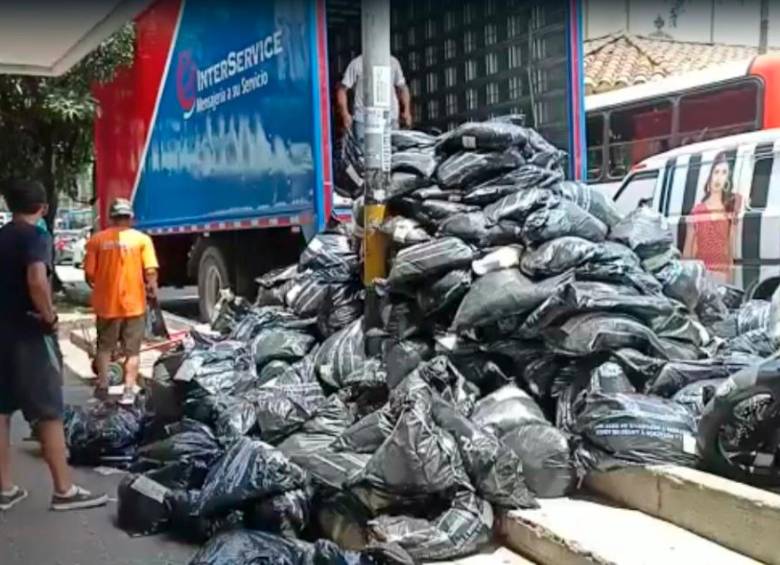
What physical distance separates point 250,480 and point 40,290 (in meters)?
1.54

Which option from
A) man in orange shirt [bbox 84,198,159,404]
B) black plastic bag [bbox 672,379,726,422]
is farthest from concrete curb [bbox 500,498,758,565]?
man in orange shirt [bbox 84,198,159,404]

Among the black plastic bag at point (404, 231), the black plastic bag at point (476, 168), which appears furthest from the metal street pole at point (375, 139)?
the black plastic bag at point (476, 168)

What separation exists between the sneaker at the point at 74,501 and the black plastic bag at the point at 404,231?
2.08 m

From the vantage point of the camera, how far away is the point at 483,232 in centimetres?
501

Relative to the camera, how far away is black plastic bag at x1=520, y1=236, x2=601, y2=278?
4652mm

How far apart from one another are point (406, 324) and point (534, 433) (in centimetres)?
119

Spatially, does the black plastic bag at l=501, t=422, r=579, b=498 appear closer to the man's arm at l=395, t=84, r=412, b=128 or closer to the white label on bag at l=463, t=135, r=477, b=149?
the white label on bag at l=463, t=135, r=477, b=149

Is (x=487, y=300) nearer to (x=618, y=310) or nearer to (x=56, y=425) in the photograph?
(x=618, y=310)

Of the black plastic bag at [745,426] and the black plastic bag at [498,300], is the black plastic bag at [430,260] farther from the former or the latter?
the black plastic bag at [745,426]

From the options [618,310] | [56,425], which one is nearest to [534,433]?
[618,310]

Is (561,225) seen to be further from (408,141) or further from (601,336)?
(408,141)

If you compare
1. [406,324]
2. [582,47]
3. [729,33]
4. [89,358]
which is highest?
[729,33]

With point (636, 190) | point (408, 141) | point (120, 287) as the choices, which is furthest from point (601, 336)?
point (636, 190)

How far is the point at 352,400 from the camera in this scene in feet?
16.5
